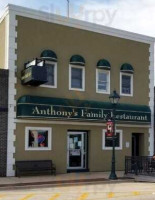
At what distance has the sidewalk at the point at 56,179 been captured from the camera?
17219 mm

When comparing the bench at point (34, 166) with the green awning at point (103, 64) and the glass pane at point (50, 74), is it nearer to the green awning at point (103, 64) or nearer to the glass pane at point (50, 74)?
the glass pane at point (50, 74)

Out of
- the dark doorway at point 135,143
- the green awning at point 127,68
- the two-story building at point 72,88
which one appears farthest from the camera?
the dark doorway at point 135,143

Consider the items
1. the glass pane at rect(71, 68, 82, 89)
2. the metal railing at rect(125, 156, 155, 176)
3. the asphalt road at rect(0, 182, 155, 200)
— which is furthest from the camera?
the glass pane at rect(71, 68, 82, 89)

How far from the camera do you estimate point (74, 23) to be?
22.8 m

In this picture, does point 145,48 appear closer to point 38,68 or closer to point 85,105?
point 85,105

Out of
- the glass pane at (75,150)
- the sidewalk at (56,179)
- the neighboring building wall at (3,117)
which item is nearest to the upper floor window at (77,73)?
the glass pane at (75,150)

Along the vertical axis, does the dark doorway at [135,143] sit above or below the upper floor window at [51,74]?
below

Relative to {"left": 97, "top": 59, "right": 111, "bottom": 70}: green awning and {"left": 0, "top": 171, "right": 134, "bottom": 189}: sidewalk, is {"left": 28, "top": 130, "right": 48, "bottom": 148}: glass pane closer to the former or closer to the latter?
{"left": 0, "top": 171, "right": 134, "bottom": 189}: sidewalk

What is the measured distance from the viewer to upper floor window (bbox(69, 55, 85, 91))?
22469mm

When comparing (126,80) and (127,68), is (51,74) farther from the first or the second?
(126,80)

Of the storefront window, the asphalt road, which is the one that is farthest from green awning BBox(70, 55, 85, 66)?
the asphalt road

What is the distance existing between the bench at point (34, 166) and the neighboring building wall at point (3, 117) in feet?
2.35

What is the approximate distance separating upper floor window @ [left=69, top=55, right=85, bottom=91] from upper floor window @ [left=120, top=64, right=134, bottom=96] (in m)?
2.85

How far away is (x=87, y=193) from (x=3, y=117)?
7.07m
